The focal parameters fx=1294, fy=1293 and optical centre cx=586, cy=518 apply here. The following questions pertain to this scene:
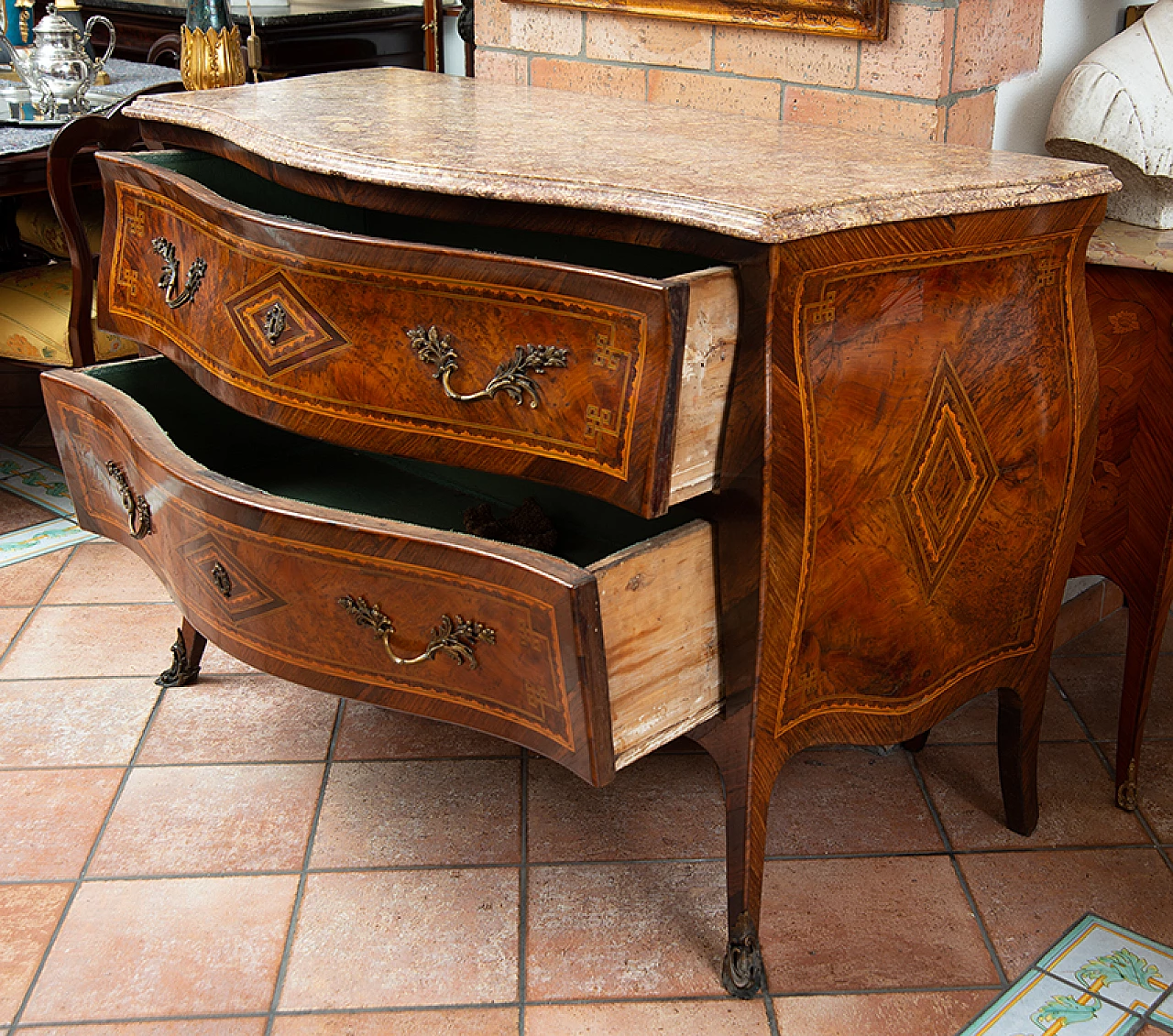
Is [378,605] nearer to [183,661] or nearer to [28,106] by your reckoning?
[183,661]

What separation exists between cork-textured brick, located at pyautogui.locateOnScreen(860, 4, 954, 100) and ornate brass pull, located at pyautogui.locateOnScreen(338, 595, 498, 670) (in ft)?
3.17

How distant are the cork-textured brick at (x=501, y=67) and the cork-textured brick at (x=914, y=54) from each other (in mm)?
687

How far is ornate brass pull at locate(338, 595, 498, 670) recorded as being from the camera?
1366 millimetres

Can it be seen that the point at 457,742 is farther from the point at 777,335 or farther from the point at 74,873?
the point at 777,335

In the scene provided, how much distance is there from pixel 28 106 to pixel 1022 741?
2.84m

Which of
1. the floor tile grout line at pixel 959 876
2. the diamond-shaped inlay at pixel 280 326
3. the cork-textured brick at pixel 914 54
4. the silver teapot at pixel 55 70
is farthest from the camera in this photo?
the silver teapot at pixel 55 70

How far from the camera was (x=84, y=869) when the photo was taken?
174 centimetres

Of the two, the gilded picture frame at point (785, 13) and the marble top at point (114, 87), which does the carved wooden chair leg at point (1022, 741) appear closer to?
the gilded picture frame at point (785, 13)

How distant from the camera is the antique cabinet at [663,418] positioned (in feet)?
4.18

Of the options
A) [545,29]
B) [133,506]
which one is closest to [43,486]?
[133,506]

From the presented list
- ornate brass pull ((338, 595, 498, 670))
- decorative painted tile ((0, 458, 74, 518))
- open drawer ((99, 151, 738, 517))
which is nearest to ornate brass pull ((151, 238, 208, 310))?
open drawer ((99, 151, 738, 517))

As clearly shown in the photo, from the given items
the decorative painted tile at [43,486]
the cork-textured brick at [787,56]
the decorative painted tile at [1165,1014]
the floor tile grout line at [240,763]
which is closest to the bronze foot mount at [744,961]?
the decorative painted tile at [1165,1014]

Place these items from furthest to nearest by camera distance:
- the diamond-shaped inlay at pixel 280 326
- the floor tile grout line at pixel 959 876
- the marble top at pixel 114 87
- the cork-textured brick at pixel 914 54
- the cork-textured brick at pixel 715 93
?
the marble top at pixel 114 87
the cork-textured brick at pixel 715 93
the cork-textured brick at pixel 914 54
the floor tile grout line at pixel 959 876
the diamond-shaped inlay at pixel 280 326

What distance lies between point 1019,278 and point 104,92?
2.93 m
